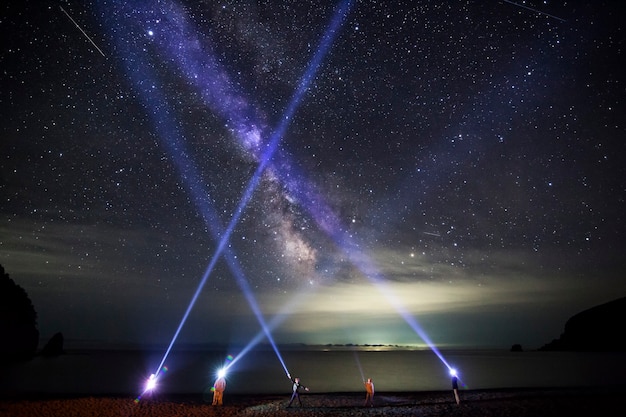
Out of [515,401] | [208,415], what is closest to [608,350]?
[515,401]

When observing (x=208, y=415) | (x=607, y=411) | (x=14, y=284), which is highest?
(x=14, y=284)

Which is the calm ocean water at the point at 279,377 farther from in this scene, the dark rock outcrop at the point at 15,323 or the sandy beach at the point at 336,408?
the sandy beach at the point at 336,408

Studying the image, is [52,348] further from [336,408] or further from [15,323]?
[336,408]

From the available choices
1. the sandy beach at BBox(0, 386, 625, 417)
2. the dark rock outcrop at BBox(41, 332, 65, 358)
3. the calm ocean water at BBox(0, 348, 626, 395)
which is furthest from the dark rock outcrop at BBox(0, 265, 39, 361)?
the sandy beach at BBox(0, 386, 625, 417)

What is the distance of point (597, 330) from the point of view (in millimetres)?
163125

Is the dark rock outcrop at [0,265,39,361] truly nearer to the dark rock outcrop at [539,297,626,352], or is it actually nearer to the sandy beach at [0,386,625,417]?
the sandy beach at [0,386,625,417]

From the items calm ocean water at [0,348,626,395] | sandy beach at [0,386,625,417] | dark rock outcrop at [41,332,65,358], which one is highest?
dark rock outcrop at [41,332,65,358]

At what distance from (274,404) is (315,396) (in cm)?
513

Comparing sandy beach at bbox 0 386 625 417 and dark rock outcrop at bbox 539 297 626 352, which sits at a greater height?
dark rock outcrop at bbox 539 297 626 352

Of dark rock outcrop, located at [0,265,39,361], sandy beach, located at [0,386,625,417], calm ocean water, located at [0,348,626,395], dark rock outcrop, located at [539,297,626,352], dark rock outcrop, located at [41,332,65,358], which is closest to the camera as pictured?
sandy beach, located at [0,386,625,417]

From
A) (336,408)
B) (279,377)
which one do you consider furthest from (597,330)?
(336,408)

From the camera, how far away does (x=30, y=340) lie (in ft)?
292

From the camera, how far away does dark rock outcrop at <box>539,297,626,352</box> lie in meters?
155

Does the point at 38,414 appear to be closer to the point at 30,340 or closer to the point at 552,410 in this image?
the point at 552,410
